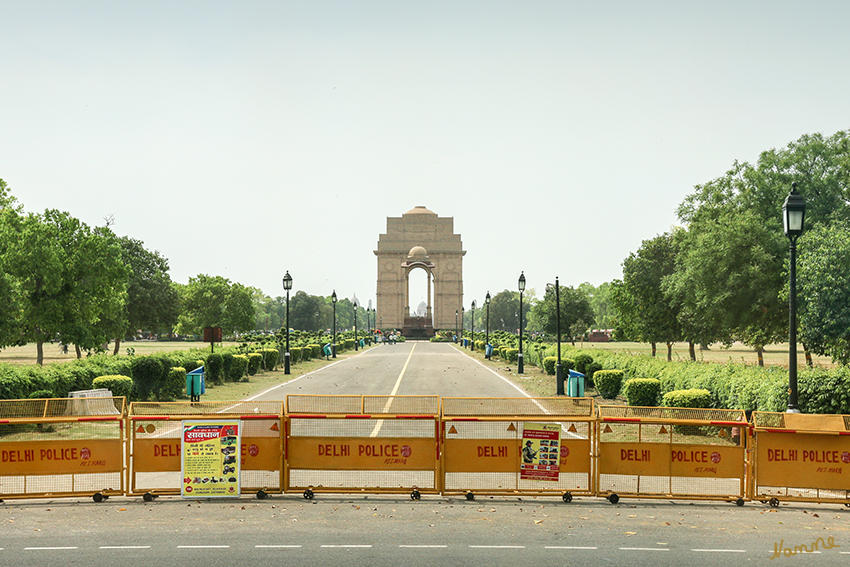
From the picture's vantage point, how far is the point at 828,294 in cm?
2623

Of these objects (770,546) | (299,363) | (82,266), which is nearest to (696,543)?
(770,546)

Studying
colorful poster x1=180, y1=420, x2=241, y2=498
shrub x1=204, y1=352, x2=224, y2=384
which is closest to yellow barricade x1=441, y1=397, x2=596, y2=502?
colorful poster x1=180, y1=420, x2=241, y2=498

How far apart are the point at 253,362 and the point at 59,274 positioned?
32.6 feet

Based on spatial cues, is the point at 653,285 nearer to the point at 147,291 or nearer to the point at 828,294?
the point at 828,294

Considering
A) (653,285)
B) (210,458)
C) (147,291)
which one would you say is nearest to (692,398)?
(210,458)

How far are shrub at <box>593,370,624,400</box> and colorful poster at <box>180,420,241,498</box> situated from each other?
51.6 ft

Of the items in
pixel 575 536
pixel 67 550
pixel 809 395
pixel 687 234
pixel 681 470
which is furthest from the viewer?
pixel 687 234

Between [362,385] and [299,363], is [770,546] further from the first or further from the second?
[299,363]

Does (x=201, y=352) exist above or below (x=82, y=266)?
below

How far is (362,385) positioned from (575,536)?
66.9ft

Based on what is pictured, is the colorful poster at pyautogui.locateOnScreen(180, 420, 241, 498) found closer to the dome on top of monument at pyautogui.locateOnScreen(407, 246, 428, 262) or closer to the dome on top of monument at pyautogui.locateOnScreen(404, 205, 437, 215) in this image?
the dome on top of monument at pyautogui.locateOnScreen(407, 246, 428, 262)

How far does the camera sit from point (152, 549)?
7836 millimetres

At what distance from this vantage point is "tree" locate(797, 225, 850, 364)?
25922 millimetres

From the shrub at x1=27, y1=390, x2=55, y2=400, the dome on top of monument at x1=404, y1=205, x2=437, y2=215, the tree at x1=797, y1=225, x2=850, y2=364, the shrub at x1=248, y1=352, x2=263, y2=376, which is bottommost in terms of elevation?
the shrub at x1=248, y1=352, x2=263, y2=376
